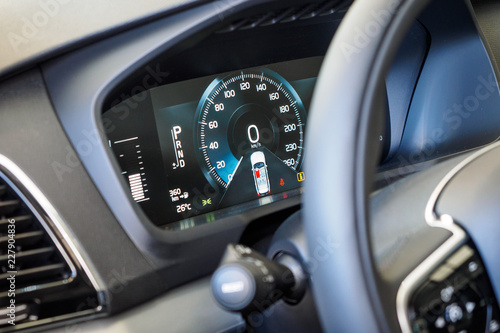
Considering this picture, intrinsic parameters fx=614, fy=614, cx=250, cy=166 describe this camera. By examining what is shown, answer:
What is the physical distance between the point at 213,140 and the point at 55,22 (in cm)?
53

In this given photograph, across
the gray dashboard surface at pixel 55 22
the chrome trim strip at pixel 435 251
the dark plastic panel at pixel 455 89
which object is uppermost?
the gray dashboard surface at pixel 55 22

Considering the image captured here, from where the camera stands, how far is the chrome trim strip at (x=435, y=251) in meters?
0.76

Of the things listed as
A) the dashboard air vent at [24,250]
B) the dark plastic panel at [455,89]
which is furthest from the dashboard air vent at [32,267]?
the dark plastic panel at [455,89]

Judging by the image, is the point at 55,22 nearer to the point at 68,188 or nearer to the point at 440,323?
the point at 68,188

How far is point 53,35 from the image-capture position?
1.06 metres

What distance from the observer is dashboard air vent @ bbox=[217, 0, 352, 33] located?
1288 mm

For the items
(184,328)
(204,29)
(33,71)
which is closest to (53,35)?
(33,71)

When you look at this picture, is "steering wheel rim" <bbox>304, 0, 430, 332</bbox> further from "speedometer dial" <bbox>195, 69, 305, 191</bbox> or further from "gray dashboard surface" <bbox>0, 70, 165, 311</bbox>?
"speedometer dial" <bbox>195, 69, 305, 191</bbox>

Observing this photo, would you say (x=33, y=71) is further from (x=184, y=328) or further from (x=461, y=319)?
(x=461, y=319)

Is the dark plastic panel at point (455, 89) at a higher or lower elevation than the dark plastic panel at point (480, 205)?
higher

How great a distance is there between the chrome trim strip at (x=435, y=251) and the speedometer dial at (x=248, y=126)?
59cm

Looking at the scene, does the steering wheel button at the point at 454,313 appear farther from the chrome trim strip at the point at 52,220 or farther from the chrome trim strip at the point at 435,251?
the chrome trim strip at the point at 52,220

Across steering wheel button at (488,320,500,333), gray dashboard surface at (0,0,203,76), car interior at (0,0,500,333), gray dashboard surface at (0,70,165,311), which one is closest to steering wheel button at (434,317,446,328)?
car interior at (0,0,500,333)

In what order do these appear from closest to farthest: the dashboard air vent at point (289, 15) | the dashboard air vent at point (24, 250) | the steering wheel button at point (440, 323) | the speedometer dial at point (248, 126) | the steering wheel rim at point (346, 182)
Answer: the steering wheel rim at point (346, 182)
the steering wheel button at point (440, 323)
the dashboard air vent at point (24, 250)
the dashboard air vent at point (289, 15)
the speedometer dial at point (248, 126)
